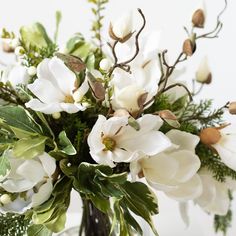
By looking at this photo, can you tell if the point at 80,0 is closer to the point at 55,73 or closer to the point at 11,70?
the point at 11,70

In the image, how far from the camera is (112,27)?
71cm

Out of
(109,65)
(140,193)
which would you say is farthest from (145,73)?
(140,193)

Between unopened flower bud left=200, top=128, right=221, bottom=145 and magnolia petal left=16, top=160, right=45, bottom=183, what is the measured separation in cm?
22

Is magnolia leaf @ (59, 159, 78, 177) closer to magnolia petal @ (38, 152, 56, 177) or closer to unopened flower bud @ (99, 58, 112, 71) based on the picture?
magnolia petal @ (38, 152, 56, 177)

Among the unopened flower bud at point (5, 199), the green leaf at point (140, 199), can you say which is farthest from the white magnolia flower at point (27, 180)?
the green leaf at point (140, 199)

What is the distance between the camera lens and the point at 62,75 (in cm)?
72

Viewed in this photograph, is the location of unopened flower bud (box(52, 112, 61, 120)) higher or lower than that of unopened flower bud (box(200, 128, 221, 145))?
higher

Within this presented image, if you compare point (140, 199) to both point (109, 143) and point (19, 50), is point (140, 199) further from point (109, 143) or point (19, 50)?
point (19, 50)

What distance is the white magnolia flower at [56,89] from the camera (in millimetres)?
686

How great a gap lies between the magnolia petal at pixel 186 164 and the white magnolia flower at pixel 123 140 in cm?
6

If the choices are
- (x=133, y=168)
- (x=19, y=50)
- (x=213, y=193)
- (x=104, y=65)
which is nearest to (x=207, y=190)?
(x=213, y=193)

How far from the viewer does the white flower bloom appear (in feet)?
2.41

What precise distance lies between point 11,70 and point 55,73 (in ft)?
0.43

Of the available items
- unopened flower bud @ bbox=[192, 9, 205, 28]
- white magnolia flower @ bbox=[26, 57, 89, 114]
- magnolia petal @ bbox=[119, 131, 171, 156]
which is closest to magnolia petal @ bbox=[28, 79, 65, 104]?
white magnolia flower @ bbox=[26, 57, 89, 114]
